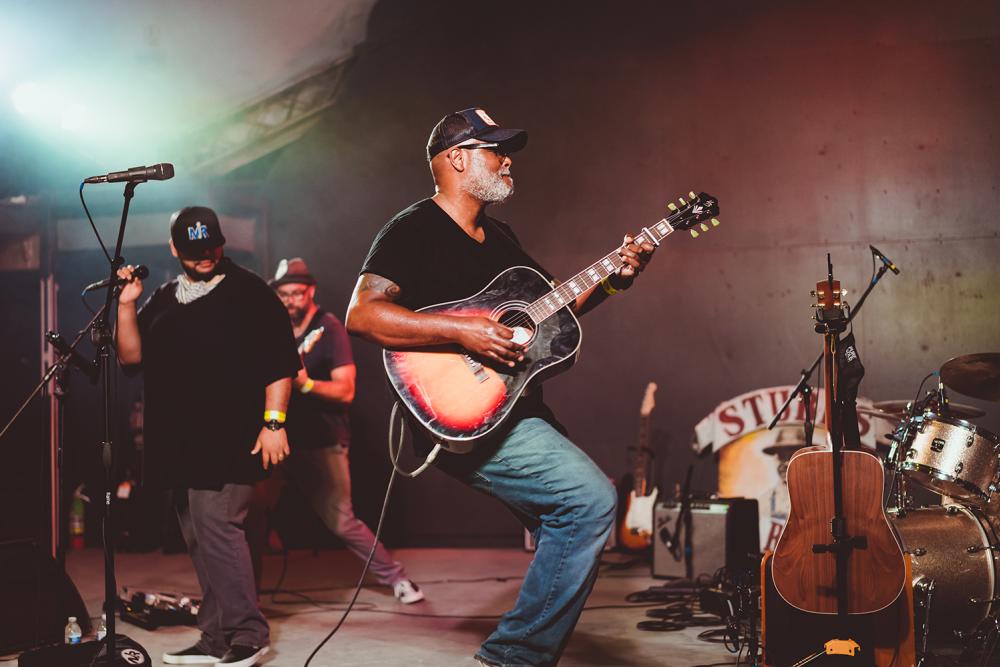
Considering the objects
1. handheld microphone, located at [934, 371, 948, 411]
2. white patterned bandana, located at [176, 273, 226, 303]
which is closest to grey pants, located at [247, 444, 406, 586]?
white patterned bandana, located at [176, 273, 226, 303]

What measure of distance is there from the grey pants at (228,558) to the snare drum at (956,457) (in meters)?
3.18

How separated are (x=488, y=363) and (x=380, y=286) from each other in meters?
0.45

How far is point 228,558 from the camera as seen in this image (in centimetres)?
408

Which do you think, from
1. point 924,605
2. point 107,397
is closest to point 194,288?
point 107,397

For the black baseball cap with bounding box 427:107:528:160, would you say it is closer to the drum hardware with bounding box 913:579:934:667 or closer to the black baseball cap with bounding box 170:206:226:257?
the black baseball cap with bounding box 170:206:226:257

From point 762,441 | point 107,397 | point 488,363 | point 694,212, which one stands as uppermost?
point 694,212

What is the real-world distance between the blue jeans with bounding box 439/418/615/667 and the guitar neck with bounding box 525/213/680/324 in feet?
1.41

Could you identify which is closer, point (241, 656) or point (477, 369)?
point (477, 369)

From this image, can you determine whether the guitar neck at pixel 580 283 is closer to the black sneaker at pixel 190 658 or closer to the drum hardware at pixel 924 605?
the drum hardware at pixel 924 605

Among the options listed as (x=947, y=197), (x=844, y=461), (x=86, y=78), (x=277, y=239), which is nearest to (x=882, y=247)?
(x=947, y=197)

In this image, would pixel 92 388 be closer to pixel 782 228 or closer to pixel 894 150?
pixel 782 228

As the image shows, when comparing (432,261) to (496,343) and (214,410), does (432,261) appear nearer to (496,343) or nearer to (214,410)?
(496,343)

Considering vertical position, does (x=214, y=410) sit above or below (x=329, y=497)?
above

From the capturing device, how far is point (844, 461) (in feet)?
12.0
